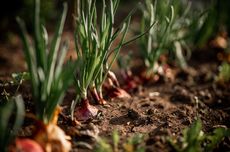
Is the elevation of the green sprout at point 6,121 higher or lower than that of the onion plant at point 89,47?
lower

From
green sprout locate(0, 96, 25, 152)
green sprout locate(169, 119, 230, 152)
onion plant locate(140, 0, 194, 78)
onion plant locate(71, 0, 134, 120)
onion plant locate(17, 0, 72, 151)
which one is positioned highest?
onion plant locate(140, 0, 194, 78)

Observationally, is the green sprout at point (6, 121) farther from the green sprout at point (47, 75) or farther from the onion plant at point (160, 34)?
the onion plant at point (160, 34)

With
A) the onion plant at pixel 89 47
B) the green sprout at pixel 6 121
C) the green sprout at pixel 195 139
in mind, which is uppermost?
the onion plant at pixel 89 47

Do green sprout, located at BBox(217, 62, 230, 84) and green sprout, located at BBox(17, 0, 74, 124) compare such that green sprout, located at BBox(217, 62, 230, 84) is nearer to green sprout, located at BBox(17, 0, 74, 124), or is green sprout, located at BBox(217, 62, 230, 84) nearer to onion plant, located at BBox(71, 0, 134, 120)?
onion plant, located at BBox(71, 0, 134, 120)

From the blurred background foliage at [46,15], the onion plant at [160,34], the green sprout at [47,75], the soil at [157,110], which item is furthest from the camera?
the blurred background foliage at [46,15]

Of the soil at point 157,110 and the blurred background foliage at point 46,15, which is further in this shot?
the blurred background foliage at point 46,15

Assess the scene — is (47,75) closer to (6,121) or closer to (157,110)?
(6,121)

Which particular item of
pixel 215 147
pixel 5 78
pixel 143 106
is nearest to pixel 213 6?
pixel 143 106

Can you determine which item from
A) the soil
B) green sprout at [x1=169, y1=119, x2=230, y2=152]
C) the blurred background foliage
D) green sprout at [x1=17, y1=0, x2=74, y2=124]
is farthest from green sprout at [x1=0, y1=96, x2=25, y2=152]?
the blurred background foliage

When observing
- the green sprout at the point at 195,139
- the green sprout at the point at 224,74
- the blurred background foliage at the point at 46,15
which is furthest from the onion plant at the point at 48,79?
the blurred background foliage at the point at 46,15

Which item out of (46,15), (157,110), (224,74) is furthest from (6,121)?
(46,15)

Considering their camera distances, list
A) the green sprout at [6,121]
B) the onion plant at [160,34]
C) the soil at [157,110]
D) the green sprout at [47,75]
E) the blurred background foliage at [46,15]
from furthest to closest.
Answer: the blurred background foliage at [46,15] → the onion plant at [160,34] → the soil at [157,110] → the green sprout at [47,75] → the green sprout at [6,121]
